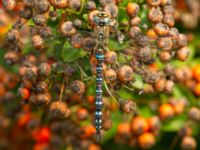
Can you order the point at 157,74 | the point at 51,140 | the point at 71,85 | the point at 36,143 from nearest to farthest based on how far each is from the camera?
the point at 71,85
the point at 157,74
the point at 51,140
the point at 36,143

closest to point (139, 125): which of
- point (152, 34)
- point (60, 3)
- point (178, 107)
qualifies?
point (178, 107)

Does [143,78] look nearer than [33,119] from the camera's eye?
Yes

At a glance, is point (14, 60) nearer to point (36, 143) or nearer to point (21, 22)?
point (21, 22)

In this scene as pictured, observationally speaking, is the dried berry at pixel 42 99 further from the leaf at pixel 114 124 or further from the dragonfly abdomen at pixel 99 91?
the leaf at pixel 114 124

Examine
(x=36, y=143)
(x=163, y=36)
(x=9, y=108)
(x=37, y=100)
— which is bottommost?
(x=36, y=143)

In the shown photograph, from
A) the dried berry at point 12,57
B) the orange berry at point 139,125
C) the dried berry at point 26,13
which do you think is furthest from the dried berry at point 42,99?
the orange berry at point 139,125

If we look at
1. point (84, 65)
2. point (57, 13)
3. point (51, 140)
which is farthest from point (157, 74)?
point (51, 140)

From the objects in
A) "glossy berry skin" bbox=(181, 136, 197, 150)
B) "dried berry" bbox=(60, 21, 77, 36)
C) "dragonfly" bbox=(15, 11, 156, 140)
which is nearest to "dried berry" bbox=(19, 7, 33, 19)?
"dragonfly" bbox=(15, 11, 156, 140)
